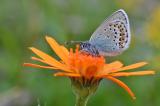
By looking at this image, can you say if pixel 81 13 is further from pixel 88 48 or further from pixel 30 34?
pixel 88 48

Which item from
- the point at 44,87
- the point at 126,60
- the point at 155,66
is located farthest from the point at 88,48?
the point at 126,60

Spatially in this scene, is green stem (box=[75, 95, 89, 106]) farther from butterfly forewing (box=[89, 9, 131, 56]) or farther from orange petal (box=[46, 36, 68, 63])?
butterfly forewing (box=[89, 9, 131, 56])

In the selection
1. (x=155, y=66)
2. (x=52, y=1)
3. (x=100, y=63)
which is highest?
(x=52, y=1)

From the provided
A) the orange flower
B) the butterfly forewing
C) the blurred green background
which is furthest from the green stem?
the blurred green background

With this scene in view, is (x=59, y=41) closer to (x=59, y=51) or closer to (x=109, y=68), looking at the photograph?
(x=59, y=51)

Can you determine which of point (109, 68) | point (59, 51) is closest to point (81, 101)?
point (109, 68)

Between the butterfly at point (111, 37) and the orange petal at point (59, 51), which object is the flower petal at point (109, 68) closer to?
the butterfly at point (111, 37)
